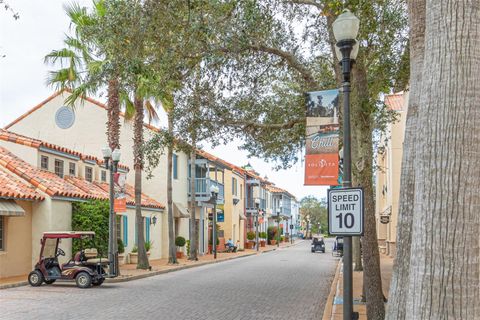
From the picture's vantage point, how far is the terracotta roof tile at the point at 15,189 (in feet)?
59.7

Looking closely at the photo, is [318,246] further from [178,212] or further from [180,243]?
[180,243]

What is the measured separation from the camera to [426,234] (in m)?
3.76

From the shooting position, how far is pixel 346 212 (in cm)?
683

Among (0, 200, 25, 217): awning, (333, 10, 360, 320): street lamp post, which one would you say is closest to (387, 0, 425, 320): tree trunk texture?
(333, 10, 360, 320): street lamp post

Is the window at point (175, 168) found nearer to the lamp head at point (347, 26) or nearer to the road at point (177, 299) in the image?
the road at point (177, 299)

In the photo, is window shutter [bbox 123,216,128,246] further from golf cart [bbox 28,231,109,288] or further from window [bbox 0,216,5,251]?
golf cart [bbox 28,231,109,288]

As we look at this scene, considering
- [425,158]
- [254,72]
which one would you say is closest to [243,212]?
[254,72]

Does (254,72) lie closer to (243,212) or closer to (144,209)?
(144,209)

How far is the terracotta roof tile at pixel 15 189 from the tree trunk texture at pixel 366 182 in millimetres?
12223

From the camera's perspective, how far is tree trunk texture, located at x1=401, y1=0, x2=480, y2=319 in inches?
142

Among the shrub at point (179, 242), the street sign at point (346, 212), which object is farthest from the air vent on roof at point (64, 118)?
the street sign at point (346, 212)

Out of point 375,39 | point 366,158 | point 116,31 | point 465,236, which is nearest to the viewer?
point 465,236

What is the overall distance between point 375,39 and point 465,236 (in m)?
10.1

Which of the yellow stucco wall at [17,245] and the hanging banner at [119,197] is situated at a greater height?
the hanging banner at [119,197]
